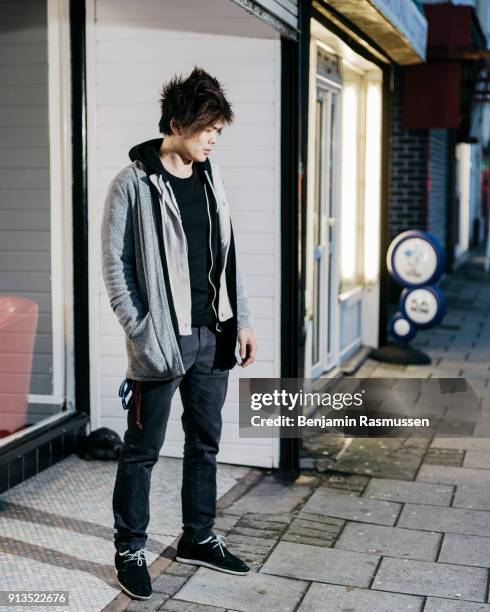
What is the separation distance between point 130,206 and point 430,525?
7.51ft

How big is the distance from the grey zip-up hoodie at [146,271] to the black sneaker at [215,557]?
86 cm

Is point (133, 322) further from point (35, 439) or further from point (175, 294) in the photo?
point (35, 439)

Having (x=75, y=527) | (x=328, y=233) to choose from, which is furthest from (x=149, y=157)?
(x=328, y=233)

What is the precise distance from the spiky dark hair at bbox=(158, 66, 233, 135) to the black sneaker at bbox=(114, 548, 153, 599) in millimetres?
1690

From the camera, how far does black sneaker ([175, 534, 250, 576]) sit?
4.14 metres

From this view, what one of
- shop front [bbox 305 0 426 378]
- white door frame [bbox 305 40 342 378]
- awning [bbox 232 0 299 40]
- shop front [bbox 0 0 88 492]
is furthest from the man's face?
white door frame [bbox 305 40 342 378]

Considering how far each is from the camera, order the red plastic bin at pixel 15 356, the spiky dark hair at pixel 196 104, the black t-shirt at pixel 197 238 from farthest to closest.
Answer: the red plastic bin at pixel 15 356, the black t-shirt at pixel 197 238, the spiky dark hair at pixel 196 104

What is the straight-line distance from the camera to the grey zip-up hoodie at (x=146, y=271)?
368cm

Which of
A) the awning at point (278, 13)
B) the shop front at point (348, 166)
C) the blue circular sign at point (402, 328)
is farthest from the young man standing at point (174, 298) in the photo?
the blue circular sign at point (402, 328)

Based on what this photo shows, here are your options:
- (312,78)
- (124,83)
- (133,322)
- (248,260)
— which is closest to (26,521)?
(133,322)

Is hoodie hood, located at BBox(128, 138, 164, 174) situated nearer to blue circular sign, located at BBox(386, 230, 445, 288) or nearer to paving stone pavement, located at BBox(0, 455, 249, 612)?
paving stone pavement, located at BBox(0, 455, 249, 612)

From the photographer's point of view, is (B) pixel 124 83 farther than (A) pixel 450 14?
No

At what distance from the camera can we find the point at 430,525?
15.9 feet

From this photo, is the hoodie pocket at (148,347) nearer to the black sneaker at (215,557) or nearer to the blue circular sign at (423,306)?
the black sneaker at (215,557)
